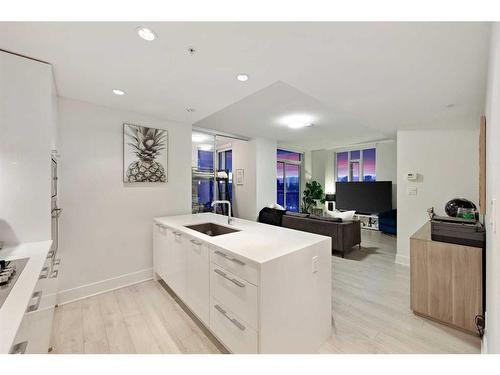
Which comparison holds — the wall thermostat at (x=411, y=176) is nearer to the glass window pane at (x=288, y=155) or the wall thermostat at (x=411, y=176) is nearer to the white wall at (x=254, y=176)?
the white wall at (x=254, y=176)

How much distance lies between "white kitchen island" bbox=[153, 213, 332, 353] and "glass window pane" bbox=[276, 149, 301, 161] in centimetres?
512

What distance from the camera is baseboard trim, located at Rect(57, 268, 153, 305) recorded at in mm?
2260

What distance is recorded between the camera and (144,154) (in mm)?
2797

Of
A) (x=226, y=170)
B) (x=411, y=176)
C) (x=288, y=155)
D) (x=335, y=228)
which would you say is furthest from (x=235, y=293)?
(x=288, y=155)

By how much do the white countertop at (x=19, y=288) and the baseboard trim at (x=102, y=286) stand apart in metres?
1.06

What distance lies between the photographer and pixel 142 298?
2.36m

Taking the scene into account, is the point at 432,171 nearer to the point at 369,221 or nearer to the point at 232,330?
the point at 369,221

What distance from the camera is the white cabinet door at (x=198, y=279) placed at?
167 centimetres

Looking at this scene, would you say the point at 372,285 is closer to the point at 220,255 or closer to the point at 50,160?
the point at 220,255

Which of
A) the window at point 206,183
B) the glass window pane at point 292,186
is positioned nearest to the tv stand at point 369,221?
the glass window pane at point 292,186

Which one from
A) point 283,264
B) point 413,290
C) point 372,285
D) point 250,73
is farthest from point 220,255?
point 372,285

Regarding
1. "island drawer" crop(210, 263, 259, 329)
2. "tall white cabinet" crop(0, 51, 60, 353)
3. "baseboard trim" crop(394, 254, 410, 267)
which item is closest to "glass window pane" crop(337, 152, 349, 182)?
"baseboard trim" crop(394, 254, 410, 267)

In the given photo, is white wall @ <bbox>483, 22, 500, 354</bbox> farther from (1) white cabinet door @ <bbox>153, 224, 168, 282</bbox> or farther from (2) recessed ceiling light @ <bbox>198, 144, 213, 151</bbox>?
(2) recessed ceiling light @ <bbox>198, 144, 213, 151</bbox>

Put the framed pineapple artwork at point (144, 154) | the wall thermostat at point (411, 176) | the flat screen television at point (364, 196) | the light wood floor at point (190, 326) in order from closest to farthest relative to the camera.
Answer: the light wood floor at point (190, 326) < the framed pineapple artwork at point (144, 154) < the wall thermostat at point (411, 176) < the flat screen television at point (364, 196)
